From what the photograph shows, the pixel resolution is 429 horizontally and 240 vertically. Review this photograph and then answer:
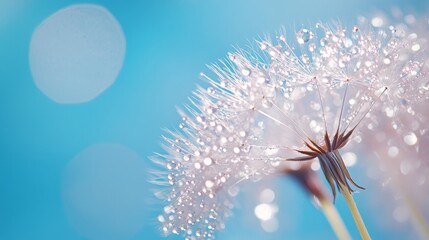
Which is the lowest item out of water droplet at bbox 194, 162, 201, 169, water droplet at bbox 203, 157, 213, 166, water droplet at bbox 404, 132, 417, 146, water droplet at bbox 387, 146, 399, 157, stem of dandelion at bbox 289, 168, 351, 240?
stem of dandelion at bbox 289, 168, 351, 240

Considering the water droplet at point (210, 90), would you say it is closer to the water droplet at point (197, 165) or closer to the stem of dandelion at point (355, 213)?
the water droplet at point (197, 165)

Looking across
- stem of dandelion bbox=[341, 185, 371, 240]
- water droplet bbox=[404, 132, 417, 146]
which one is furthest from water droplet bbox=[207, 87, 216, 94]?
water droplet bbox=[404, 132, 417, 146]

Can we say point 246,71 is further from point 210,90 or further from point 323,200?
point 323,200

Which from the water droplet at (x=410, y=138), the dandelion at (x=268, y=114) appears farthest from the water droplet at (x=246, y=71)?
the water droplet at (x=410, y=138)

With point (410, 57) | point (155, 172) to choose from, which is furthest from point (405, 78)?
point (155, 172)

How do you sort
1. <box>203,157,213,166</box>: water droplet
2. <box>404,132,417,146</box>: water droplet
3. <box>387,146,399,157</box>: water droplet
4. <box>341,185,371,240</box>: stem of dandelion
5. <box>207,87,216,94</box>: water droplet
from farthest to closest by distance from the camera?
1. <box>387,146,399,157</box>: water droplet
2. <box>404,132,417,146</box>: water droplet
3. <box>207,87,216,94</box>: water droplet
4. <box>203,157,213,166</box>: water droplet
5. <box>341,185,371,240</box>: stem of dandelion

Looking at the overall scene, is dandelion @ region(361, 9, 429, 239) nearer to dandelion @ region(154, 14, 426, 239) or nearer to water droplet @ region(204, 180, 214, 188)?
dandelion @ region(154, 14, 426, 239)

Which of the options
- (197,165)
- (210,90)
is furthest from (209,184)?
(210,90)
